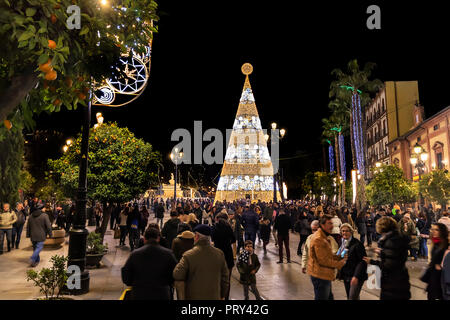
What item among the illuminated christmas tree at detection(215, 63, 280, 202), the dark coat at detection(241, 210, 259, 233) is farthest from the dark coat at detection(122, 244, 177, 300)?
the illuminated christmas tree at detection(215, 63, 280, 202)

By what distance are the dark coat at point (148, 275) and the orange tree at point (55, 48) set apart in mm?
1961

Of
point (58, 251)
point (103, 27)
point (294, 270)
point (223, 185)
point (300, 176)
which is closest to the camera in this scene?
point (103, 27)

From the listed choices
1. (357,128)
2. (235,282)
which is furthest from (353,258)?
(357,128)

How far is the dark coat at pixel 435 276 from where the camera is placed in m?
4.95

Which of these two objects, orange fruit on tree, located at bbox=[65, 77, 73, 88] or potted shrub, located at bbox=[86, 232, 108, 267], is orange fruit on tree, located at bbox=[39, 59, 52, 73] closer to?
orange fruit on tree, located at bbox=[65, 77, 73, 88]

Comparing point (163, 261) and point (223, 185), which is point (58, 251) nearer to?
point (163, 261)

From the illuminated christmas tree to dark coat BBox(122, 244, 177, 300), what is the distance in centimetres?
3409

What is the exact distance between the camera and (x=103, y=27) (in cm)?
374

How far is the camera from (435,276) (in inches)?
198

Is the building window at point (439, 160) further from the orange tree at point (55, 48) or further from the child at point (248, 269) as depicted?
the orange tree at point (55, 48)

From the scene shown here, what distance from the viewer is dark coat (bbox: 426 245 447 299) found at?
16.3 feet

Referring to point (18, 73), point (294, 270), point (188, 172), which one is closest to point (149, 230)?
point (18, 73)

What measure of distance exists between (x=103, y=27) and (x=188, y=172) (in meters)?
73.8

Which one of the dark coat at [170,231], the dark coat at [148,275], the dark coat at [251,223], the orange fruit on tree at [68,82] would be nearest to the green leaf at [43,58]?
the orange fruit on tree at [68,82]
